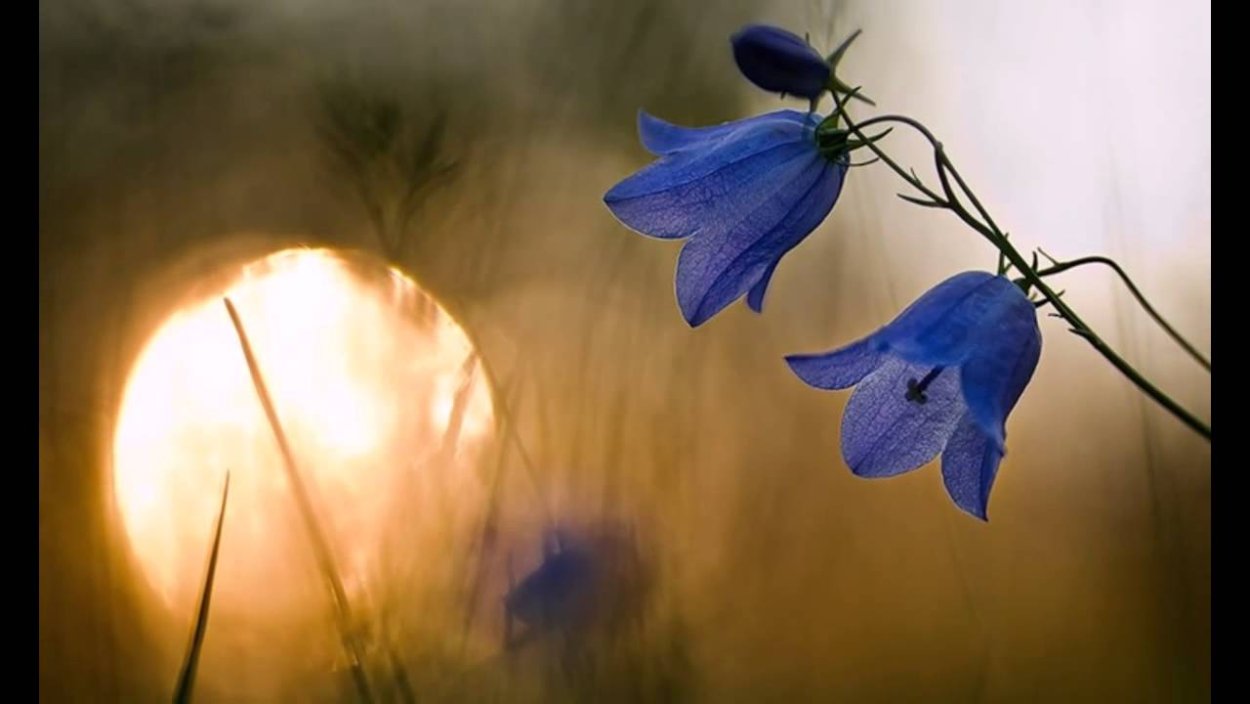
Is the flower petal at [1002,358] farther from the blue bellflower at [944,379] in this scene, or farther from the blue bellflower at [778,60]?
the blue bellflower at [778,60]

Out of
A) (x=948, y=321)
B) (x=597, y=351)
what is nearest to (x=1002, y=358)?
(x=948, y=321)

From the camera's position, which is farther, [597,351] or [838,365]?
[597,351]

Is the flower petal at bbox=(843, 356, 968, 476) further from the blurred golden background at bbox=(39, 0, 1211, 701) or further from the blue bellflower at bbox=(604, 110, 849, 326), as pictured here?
the blurred golden background at bbox=(39, 0, 1211, 701)

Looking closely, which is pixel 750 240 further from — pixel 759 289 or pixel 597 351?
pixel 597 351

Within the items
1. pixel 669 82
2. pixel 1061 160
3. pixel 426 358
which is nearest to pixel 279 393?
pixel 426 358

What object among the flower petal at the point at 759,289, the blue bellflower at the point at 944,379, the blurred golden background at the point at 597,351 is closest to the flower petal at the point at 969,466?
the blue bellflower at the point at 944,379

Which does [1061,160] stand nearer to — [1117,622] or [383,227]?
[1117,622]

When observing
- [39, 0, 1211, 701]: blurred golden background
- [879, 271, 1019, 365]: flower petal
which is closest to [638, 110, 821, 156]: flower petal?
[879, 271, 1019, 365]: flower petal
